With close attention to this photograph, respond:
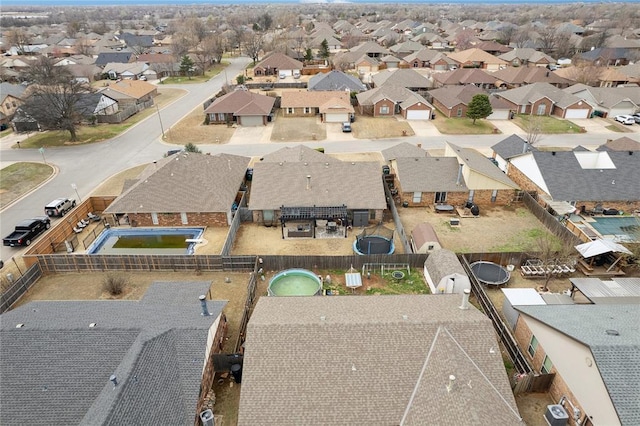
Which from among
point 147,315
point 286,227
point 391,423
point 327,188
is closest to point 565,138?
point 327,188

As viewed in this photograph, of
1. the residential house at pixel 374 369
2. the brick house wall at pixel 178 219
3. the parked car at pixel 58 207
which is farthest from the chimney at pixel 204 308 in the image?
the parked car at pixel 58 207

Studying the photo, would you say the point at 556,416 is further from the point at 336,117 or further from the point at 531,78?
the point at 531,78

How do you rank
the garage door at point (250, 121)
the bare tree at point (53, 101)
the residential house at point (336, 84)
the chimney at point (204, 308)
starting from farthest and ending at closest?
the residential house at point (336, 84) < the garage door at point (250, 121) < the bare tree at point (53, 101) < the chimney at point (204, 308)

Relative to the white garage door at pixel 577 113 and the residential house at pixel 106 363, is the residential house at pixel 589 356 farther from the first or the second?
the white garage door at pixel 577 113

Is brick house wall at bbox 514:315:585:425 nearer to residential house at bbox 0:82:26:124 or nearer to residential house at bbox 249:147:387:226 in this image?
residential house at bbox 249:147:387:226

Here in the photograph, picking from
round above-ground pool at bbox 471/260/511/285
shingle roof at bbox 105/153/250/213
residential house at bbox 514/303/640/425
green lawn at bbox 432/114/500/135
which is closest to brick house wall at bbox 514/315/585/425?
residential house at bbox 514/303/640/425

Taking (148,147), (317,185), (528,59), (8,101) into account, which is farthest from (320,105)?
(528,59)
